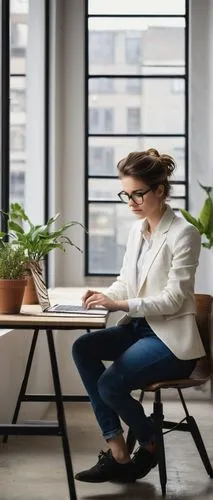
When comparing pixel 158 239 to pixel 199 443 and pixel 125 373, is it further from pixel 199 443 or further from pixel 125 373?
pixel 199 443

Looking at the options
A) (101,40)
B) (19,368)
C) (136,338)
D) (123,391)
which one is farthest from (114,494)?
(101,40)

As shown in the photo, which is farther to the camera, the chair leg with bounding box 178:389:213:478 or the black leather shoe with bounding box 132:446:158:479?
the chair leg with bounding box 178:389:213:478

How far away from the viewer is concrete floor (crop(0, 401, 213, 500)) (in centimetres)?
347

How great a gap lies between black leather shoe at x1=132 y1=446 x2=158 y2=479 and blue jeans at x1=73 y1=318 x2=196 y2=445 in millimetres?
46

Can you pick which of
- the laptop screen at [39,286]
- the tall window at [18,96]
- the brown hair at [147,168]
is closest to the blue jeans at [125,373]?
the laptop screen at [39,286]

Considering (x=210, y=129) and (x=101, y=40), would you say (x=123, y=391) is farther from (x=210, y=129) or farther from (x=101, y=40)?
(x=101, y=40)

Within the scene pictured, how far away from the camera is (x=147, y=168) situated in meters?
3.58

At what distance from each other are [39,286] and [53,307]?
0.11m

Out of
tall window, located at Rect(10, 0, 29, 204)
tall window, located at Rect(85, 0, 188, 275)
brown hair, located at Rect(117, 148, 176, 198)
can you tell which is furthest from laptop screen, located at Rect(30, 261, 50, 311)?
tall window, located at Rect(85, 0, 188, 275)

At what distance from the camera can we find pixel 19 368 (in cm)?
454

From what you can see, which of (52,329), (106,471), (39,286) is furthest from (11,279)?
(106,471)

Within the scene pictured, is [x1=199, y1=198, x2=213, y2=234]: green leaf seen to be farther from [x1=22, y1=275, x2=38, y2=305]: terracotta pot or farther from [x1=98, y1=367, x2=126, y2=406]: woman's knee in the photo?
[x1=98, y1=367, x2=126, y2=406]: woman's knee

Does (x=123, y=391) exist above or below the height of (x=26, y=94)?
below

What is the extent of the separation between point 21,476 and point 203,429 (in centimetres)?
134
